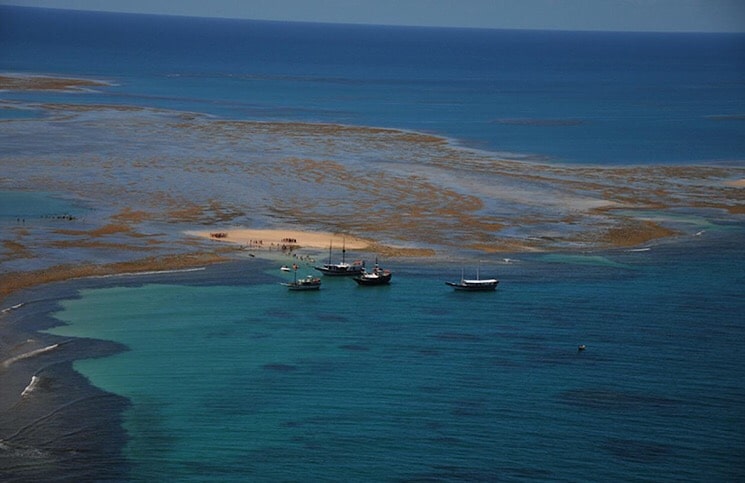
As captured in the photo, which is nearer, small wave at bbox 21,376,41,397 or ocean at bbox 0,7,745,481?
ocean at bbox 0,7,745,481

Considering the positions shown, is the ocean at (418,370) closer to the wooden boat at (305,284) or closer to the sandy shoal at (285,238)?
the wooden boat at (305,284)

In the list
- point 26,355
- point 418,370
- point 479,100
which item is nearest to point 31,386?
point 26,355

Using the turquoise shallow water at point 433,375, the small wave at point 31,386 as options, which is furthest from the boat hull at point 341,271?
the small wave at point 31,386

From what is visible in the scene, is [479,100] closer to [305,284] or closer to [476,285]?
[476,285]

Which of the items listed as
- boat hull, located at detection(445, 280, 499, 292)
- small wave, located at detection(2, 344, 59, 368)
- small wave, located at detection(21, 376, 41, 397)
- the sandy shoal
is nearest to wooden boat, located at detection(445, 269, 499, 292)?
boat hull, located at detection(445, 280, 499, 292)

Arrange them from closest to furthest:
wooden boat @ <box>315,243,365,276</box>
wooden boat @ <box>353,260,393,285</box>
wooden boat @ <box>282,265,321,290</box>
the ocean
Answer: the ocean < wooden boat @ <box>282,265,321,290</box> < wooden boat @ <box>353,260,393,285</box> < wooden boat @ <box>315,243,365,276</box>

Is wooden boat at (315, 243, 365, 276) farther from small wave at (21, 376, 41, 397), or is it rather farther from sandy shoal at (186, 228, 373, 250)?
small wave at (21, 376, 41, 397)

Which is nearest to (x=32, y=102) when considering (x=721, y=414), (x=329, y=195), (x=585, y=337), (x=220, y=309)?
(x=329, y=195)
